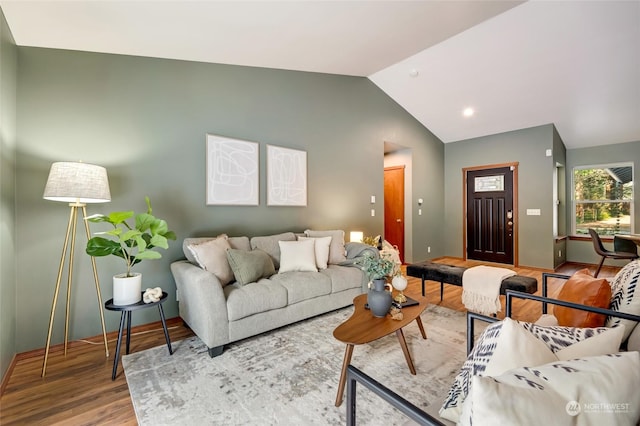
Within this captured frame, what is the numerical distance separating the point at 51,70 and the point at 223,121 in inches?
57.5

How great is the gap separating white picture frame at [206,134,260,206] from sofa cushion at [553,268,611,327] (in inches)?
120

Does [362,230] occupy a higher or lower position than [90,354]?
higher

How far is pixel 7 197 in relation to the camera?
2.00 m

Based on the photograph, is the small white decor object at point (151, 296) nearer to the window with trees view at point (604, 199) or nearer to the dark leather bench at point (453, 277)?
the dark leather bench at point (453, 277)

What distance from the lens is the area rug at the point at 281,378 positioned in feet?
5.05

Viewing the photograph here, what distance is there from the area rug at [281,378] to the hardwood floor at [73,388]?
10 centimetres

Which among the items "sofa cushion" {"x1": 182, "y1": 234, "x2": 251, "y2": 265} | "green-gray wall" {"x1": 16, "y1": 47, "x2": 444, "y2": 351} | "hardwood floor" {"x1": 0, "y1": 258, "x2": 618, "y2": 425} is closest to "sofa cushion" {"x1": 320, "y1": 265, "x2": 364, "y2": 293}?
"sofa cushion" {"x1": 182, "y1": 234, "x2": 251, "y2": 265}

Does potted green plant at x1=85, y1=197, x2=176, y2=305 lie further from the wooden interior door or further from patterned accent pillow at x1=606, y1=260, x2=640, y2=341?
the wooden interior door

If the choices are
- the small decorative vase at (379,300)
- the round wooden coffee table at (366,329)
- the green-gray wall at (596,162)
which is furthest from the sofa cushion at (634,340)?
the green-gray wall at (596,162)

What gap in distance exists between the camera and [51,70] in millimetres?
2307

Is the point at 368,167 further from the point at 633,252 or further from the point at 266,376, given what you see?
the point at 633,252

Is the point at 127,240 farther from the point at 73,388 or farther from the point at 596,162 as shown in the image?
the point at 596,162

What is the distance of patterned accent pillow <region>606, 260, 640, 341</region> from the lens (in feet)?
4.11

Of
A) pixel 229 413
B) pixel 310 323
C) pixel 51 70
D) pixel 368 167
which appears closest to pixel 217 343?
pixel 229 413
